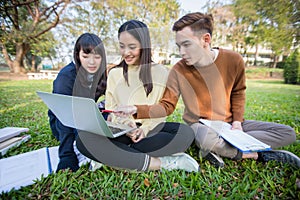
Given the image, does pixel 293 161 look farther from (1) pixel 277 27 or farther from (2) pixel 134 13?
(2) pixel 134 13

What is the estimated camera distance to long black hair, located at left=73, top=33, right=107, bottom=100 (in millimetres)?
1135

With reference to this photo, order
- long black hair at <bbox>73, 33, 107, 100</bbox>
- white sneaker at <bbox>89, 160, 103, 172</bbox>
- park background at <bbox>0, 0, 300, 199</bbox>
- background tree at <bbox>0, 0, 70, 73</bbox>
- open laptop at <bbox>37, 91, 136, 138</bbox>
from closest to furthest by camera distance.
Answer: open laptop at <bbox>37, 91, 136, 138</bbox> < park background at <bbox>0, 0, 300, 199</bbox> < white sneaker at <bbox>89, 160, 103, 172</bbox> < long black hair at <bbox>73, 33, 107, 100</bbox> < background tree at <bbox>0, 0, 70, 73</bbox>

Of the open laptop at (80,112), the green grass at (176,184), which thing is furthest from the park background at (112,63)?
the open laptop at (80,112)

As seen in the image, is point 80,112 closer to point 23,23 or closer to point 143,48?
point 143,48

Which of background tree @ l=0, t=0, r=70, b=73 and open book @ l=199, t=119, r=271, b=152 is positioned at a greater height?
background tree @ l=0, t=0, r=70, b=73

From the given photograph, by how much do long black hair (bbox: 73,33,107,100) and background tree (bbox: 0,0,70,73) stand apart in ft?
2.56

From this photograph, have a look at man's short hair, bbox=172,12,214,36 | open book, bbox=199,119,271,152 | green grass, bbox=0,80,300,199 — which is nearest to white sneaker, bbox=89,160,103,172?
green grass, bbox=0,80,300,199

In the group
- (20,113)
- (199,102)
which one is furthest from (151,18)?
(20,113)

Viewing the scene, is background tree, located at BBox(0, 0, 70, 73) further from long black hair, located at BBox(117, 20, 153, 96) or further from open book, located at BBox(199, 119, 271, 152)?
open book, located at BBox(199, 119, 271, 152)

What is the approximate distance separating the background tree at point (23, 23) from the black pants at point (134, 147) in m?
1.27

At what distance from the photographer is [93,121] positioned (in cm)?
77

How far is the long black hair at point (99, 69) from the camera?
3.72 ft

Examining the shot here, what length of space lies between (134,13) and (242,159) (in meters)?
1.91

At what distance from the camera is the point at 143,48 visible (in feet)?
3.47
